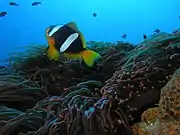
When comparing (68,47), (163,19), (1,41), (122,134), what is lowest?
(122,134)

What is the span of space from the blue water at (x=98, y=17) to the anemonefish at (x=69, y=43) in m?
38.9

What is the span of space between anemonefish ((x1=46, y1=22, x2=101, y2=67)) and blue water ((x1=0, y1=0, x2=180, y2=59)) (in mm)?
38930

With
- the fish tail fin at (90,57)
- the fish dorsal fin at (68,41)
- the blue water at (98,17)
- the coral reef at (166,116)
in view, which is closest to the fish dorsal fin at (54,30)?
the fish dorsal fin at (68,41)

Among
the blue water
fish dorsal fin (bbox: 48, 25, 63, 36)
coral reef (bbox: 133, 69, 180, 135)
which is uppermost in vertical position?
the blue water

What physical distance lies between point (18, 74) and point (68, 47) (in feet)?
4.59

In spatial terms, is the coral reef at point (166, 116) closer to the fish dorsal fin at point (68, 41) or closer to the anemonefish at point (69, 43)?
the anemonefish at point (69, 43)

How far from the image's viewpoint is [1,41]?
34.6 m

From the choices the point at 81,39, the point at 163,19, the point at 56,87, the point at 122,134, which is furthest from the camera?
the point at 163,19

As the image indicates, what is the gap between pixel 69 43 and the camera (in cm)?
236

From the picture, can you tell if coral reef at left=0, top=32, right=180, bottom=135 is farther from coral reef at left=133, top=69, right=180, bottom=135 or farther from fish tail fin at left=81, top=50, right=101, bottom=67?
fish tail fin at left=81, top=50, right=101, bottom=67

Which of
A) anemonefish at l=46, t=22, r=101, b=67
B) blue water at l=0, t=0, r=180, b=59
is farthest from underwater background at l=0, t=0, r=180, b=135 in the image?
blue water at l=0, t=0, r=180, b=59

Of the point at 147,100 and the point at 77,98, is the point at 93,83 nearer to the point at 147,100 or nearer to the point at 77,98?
the point at 77,98

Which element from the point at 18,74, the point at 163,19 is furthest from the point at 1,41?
the point at 18,74

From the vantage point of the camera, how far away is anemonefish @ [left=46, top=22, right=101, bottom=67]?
7.63 ft
